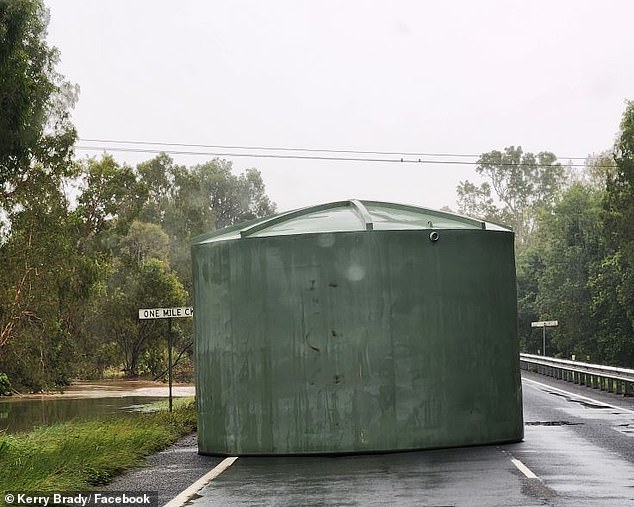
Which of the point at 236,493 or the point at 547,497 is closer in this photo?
the point at 547,497

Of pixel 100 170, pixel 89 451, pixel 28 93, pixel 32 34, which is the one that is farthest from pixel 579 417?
pixel 100 170

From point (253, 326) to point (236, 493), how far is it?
431 centimetres

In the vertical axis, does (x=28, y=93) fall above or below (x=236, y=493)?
above

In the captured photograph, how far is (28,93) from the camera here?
28359 mm

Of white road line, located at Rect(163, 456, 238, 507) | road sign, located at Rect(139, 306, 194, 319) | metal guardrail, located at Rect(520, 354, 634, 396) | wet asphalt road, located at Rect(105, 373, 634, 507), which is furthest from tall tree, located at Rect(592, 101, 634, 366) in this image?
white road line, located at Rect(163, 456, 238, 507)

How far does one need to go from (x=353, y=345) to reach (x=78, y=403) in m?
31.9

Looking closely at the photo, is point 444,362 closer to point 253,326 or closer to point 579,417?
point 253,326

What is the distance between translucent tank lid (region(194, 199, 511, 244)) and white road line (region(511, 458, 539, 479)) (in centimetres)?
356

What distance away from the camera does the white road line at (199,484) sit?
10.6m

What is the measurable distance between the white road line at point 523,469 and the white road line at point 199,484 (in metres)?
3.34

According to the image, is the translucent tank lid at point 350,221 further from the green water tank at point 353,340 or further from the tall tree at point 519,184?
the tall tree at point 519,184

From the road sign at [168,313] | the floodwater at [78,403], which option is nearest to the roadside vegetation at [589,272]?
the floodwater at [78,403]

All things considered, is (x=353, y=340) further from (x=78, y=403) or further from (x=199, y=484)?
(x=78, y=403)

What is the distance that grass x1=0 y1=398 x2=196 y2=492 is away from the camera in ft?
38.2
